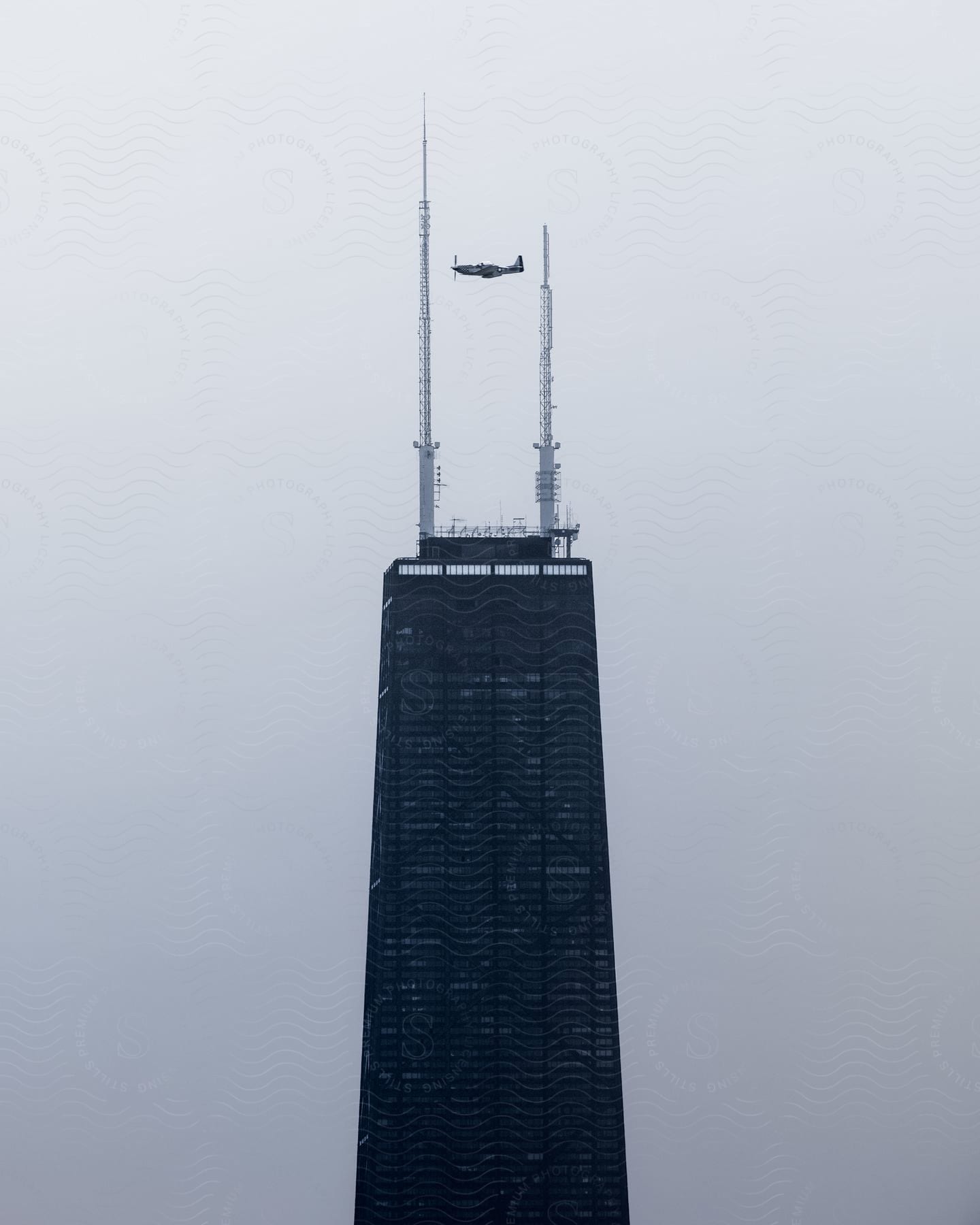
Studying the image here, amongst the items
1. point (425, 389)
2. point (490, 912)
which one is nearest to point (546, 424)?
point (425, 389)

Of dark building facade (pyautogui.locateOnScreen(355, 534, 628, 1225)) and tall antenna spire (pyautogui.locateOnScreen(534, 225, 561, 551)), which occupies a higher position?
tall antenna spire (pyautogui.locateOnScreen(534, 225, 561, 551))

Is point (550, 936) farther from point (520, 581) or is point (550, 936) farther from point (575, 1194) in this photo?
point (520, 581)

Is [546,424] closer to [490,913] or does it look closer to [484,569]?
[484,569]

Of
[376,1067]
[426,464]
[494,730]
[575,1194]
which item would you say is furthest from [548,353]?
[575,1194]

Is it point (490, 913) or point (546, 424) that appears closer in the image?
point (546, 424)

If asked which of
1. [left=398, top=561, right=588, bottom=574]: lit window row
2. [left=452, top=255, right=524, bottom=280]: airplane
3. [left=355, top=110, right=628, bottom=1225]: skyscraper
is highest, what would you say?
[left=452, top=255, right=524, bottom=280]: airplane
